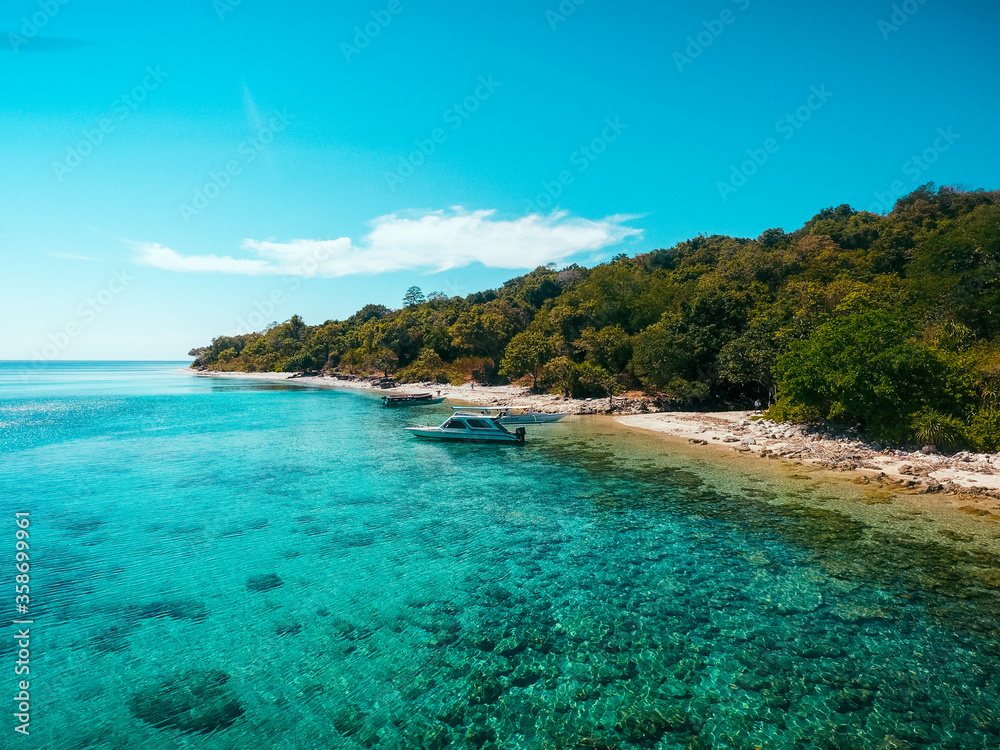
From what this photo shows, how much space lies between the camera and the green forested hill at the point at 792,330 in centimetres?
2445

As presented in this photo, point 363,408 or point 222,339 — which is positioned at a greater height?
point 222,339

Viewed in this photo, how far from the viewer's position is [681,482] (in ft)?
73.2

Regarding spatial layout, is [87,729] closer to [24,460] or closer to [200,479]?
[200,479]

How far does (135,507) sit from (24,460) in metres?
17.1

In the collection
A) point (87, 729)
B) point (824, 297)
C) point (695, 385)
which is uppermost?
point (824, 297)

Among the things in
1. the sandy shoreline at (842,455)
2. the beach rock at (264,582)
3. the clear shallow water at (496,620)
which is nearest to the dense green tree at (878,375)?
the sandy shoreline at (842,455)

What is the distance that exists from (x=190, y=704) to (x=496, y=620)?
632cm

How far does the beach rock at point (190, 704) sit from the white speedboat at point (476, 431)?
76.4 ft

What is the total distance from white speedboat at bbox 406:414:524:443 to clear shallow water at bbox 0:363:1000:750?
953 centimetres

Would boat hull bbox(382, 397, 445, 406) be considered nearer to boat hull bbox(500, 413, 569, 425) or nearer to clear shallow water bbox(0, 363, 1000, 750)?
boat hull bbox(500, 413, 569, 425)

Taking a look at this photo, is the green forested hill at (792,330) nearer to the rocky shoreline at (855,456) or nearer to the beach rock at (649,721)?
the rocky shoreline at (855,456)

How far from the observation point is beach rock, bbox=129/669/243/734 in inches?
305

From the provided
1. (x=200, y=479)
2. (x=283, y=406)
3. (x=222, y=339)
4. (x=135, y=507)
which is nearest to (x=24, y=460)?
(x=200, y=479)

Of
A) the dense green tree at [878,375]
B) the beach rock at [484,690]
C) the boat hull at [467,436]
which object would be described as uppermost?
the dense green tree at [878,375]
